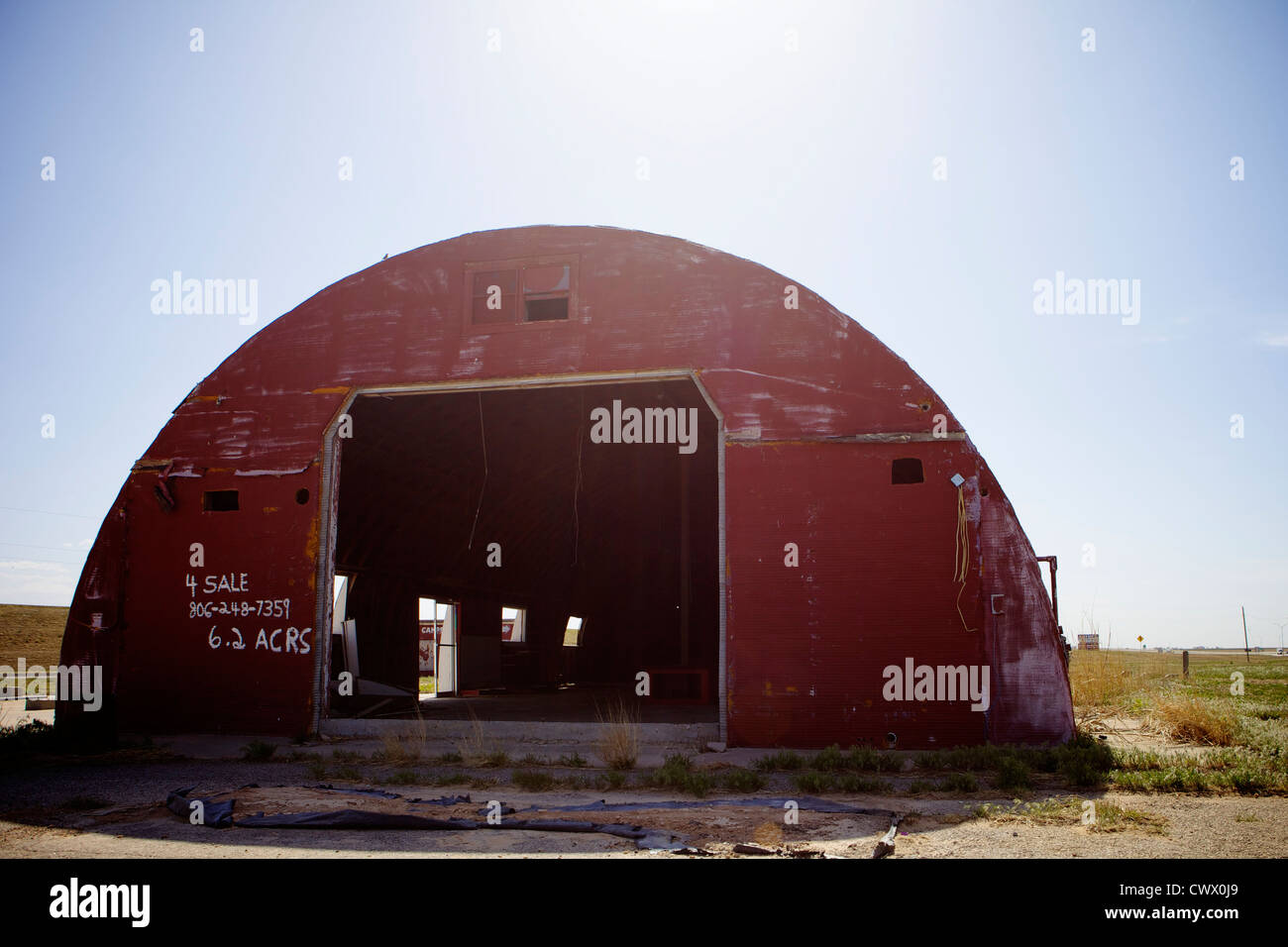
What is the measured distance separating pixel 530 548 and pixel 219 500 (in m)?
14.5

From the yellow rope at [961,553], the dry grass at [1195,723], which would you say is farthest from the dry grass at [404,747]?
the dry grass at [1195,723]

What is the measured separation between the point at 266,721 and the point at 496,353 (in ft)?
21.6

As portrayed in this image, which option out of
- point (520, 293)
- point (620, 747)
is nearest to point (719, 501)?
point (620, 747)

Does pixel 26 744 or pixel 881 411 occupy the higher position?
pixel 881 411

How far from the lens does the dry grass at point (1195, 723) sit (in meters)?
12.5

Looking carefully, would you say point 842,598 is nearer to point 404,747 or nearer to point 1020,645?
point 1020,645

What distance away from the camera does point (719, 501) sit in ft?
41.8

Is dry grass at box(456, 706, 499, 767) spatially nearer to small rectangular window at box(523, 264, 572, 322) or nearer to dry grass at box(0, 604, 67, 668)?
small rectangular window at box(523, 264, 572, 322)

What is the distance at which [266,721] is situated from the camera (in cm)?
1338

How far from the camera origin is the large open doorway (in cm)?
1791

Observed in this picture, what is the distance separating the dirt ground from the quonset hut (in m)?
2.96
